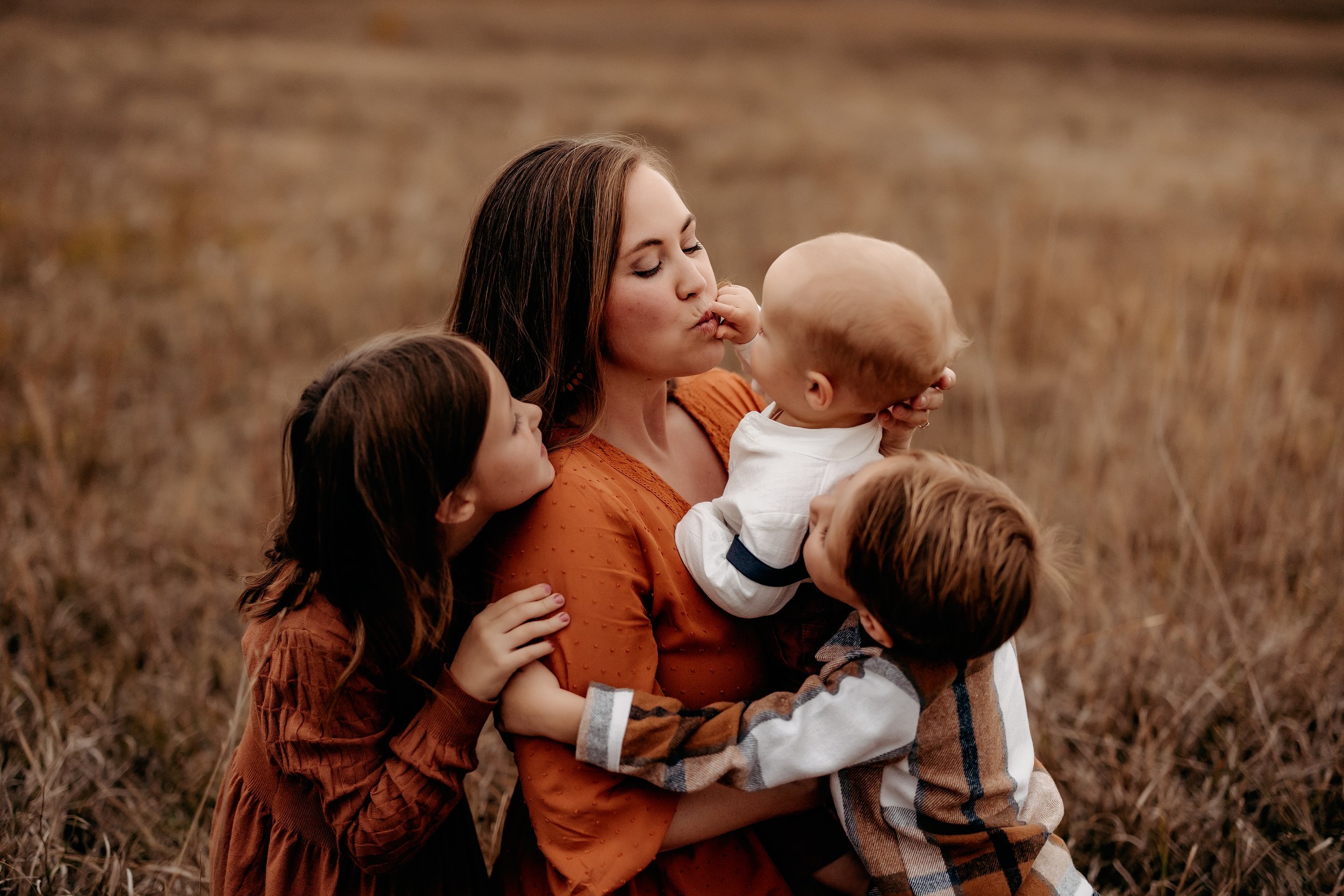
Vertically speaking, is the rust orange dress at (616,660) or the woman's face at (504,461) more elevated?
the woman's face at (504,461)

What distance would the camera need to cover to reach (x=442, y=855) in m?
2.09

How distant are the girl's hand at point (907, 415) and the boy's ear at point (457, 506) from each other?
0.77 meters

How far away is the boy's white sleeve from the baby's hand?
1.25ft

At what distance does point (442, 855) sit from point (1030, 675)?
2036 mm

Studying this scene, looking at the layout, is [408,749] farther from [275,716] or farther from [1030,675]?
[1030,675]

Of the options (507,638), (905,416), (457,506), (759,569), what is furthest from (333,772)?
(905,416)

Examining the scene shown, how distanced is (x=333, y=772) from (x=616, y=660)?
57 centimetres

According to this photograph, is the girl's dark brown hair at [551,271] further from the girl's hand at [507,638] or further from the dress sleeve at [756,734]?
the dress sleeve at [756,734]

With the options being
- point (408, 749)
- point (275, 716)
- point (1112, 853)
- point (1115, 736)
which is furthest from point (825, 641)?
point (1115, 736)

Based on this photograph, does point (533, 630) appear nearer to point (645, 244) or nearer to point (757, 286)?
point (645, 244)

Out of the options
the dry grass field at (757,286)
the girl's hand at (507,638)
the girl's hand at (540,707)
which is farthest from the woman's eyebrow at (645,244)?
the girl's hand at (540,707)

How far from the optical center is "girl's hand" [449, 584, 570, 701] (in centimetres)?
175

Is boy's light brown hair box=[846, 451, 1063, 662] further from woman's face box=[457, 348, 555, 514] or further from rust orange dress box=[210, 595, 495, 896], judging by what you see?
rust orange dress box=[210, 595, 495, 896]

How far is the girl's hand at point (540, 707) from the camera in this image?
67.6 inches
